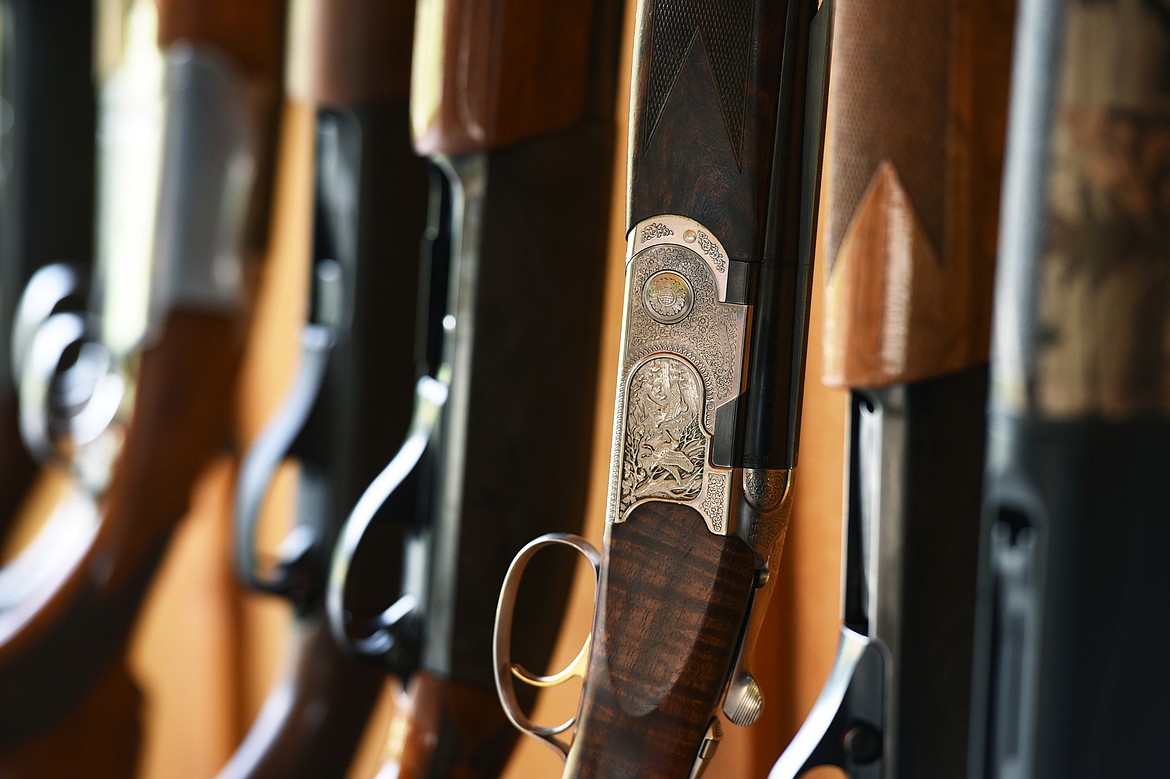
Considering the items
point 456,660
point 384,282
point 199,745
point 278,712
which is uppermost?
point 384,282

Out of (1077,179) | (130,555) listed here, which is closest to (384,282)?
(130,555)

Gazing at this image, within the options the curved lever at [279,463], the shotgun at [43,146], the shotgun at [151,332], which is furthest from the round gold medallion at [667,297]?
the shotgun at [43,146]

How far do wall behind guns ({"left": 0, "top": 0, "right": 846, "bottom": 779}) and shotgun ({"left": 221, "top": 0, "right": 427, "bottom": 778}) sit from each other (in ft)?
0.16

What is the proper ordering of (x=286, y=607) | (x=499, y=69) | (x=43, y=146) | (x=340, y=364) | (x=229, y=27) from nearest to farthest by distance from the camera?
(x=499, y=69) → (x=340, y=364) → (x=229, y=27) → (x=286, y=607) → (x=43, y=146)

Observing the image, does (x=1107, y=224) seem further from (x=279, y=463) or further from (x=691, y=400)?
(x=279, y=463)

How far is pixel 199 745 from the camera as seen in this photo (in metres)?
1.34

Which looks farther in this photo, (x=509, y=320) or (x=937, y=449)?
(x=509, y=320)

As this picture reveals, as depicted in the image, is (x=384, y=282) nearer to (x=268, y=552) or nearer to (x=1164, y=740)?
(x=268, y=552)

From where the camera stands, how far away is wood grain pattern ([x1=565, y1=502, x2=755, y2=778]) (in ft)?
1.63

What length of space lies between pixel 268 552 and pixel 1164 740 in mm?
865

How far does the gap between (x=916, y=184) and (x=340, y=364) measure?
519 mm

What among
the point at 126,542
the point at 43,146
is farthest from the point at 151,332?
the point at 43,146

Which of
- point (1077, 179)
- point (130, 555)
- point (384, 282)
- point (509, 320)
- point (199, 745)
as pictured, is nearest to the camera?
point (1077, 179)

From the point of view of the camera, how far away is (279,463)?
956mm
